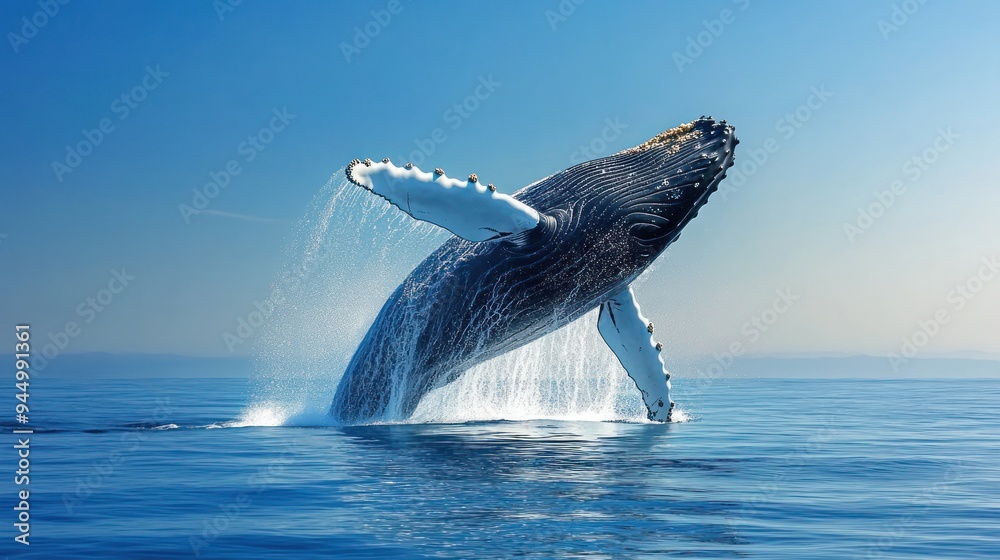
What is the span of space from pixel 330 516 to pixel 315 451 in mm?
3971

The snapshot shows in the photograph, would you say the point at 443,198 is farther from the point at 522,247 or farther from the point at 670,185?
the point at 670,185

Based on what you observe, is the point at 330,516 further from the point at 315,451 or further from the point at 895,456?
the point at 895,456

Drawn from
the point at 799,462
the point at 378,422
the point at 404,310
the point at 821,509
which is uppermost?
the point at 404,310

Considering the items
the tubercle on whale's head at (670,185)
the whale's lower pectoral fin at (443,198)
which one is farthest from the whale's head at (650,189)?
the whale's lower pectoral fin at (443,198)

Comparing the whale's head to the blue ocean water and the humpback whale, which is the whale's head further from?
the blue ocean water

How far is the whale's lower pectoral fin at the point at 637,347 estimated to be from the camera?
14.2 meters

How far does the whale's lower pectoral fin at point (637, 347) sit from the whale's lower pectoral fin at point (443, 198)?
126 inches

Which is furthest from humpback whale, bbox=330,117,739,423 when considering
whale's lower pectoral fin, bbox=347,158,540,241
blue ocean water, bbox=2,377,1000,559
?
blue ocean water, bbox=2,377,1000,559

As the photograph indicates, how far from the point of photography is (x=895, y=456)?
11484mm

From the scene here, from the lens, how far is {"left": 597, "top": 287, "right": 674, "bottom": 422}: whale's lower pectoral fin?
14.2 meters

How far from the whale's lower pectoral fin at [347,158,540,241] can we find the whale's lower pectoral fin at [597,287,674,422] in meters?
3.21

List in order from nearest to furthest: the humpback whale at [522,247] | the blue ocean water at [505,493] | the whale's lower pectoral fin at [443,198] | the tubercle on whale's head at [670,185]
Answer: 1. the blue ocean water at [505,493]
2. the whale's lower pectoral fin at [443,198]
3. the humpback whale at [522,247]
4. the tubercle on whale's head at [670,185]

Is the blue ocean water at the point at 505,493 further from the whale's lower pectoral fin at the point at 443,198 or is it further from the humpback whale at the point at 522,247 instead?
the whale's lower pectoral fin at the point at 443,198

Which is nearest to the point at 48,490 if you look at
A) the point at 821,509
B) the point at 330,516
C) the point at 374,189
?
the point at 330,516
